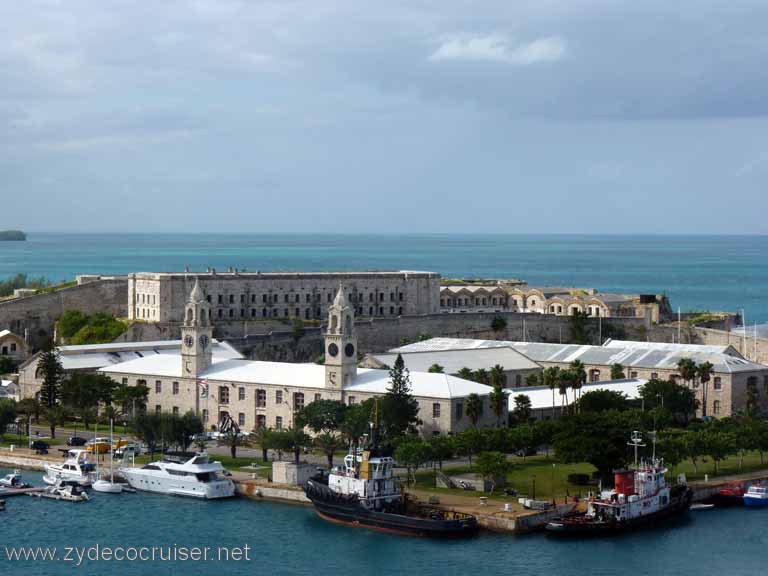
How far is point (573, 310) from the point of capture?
122 metres

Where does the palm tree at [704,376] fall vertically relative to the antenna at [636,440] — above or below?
above

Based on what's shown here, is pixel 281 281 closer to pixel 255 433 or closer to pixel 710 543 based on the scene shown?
pixel 255 433

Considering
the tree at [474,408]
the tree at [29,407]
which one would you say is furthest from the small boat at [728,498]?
the tree at [29,407]

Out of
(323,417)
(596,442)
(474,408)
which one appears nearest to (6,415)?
(323,417)

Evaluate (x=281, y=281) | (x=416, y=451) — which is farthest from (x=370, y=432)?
(x=281, y=281)

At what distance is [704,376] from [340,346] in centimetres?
Result: 2186

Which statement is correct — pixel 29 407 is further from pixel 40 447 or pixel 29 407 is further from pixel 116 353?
pixel 116 353

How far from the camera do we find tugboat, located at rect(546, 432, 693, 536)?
192 feet

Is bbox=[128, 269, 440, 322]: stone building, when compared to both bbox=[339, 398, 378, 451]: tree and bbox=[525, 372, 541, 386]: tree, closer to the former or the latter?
bbox=[525, 372, 541, 386]: tree

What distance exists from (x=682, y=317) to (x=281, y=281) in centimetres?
3616

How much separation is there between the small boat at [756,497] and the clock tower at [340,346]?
22279 mm

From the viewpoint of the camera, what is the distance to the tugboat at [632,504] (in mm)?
58375

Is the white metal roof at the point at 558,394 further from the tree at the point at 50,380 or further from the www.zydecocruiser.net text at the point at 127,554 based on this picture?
the www.zydecocruiser.net text at the point at 127,554

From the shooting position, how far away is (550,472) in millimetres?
67562
